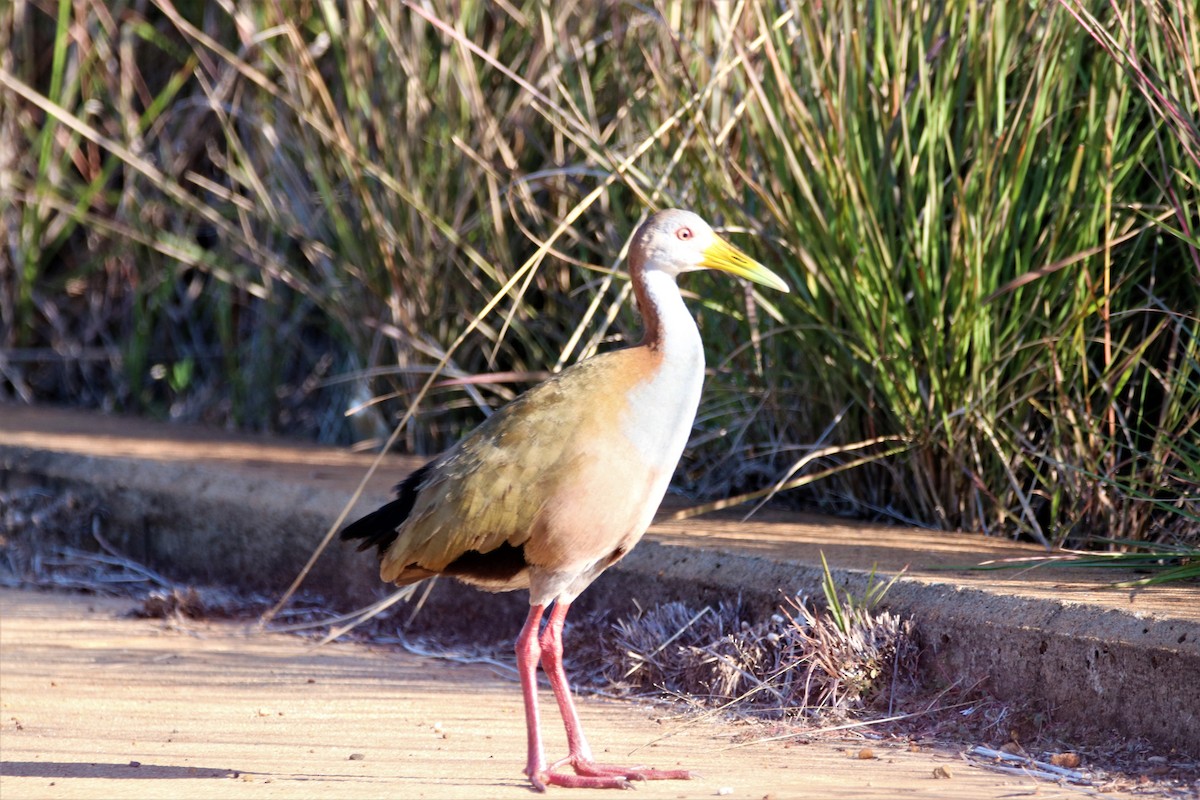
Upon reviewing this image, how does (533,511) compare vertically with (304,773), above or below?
above

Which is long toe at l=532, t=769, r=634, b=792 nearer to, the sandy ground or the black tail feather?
the sandy ground

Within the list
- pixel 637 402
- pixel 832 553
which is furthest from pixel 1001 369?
pixel 637 402

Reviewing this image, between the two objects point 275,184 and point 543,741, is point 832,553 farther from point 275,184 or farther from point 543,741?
point 275,184

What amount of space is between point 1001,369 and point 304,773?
2.46 m

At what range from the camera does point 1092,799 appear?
3273 millimetres

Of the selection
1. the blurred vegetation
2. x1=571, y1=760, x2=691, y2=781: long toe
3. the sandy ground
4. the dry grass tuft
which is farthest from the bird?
the dry grass tuft

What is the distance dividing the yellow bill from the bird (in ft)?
0.11

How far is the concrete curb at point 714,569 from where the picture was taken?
3648 mm

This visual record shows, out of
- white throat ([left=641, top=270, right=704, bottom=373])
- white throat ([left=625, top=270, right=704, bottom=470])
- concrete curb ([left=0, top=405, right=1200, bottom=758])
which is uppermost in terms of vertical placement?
white throat ([left=641, top=270, right=704, bottom=373])

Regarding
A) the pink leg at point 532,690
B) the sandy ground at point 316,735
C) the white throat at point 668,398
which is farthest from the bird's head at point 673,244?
the sandy ground at point 316,735

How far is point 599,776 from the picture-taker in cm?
356

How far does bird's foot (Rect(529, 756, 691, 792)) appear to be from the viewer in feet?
11.5

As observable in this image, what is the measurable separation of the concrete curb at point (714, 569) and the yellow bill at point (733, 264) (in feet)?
2.94

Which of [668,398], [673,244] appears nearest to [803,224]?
[673,244]
